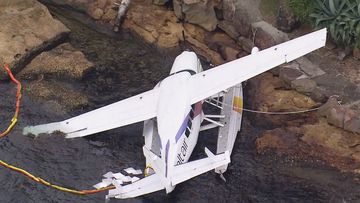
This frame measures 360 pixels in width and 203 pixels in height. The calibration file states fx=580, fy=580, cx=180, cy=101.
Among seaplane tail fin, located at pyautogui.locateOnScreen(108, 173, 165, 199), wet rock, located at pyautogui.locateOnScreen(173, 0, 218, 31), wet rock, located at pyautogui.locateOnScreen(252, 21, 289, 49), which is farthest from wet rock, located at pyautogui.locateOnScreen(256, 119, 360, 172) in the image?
wet rock, located at pyautogui.locateOnScreen(173, 0, 218, 31)

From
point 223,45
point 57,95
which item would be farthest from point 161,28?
point 57,95

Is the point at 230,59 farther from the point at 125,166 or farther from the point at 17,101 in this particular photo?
the point at 17,101

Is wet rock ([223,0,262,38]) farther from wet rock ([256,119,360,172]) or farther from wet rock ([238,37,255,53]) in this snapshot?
wet rock ([256,119,360,172])

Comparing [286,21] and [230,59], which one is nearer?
[286,21]

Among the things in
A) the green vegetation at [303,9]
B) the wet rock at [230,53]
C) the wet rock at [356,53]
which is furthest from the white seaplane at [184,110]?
the green vegetation at [303,9]

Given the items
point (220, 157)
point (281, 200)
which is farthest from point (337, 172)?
point (220, 157)

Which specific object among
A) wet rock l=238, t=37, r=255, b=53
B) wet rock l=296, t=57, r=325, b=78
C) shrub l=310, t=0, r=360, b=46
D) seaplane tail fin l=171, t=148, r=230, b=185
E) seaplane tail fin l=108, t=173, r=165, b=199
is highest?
shrub l=310, t=0, r=360, b=46
